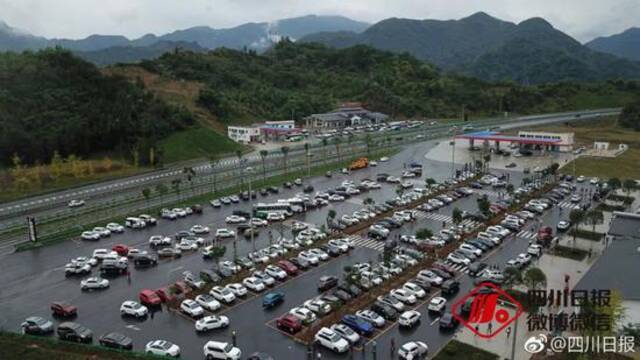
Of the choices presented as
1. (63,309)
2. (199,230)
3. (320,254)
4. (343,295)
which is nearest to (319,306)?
(343,295)

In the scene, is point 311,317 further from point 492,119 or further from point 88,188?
point 492,119

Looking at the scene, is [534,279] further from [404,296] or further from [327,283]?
[327,283]

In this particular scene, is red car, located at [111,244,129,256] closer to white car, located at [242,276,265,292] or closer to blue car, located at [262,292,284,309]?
white car, located at [242,276,265,292]

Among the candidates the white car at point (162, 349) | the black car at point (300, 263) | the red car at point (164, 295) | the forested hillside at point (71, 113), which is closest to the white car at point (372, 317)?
the black car at point (300, 263)

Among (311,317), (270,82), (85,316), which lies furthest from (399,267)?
(270,82)

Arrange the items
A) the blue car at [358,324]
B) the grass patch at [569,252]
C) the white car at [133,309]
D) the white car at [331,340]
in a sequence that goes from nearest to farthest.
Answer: the white car at [331,340] < the blue car at [358,324] < the white car at [133,309] < the grass patch at [569,252]

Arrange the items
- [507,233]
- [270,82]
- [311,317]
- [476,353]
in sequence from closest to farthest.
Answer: [476,353] → [311,317] → [507,233] → [270,82]

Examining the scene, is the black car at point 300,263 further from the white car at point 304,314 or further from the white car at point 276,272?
the white car at point 304,314
